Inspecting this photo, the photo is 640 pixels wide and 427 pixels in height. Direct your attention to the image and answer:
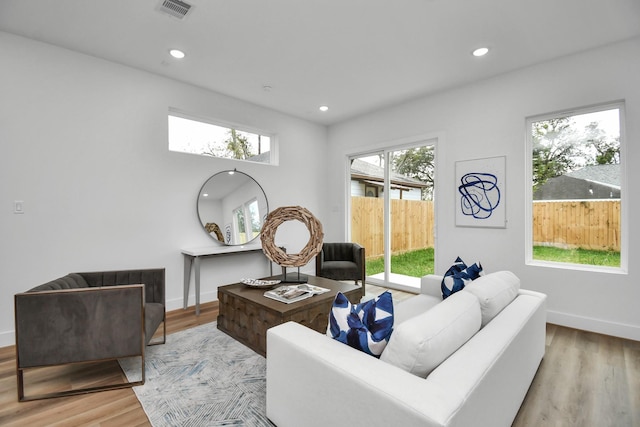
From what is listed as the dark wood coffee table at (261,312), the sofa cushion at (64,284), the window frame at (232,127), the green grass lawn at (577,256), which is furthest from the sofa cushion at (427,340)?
the window frame at (232,127)

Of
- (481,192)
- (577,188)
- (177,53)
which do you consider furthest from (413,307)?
(177,53)

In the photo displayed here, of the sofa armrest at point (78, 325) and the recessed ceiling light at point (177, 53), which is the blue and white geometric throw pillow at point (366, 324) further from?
the recessed ceiling light at point (177, 53)

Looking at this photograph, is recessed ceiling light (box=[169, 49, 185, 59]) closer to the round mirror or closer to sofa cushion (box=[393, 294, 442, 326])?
the round mirror

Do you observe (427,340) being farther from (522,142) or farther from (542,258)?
(522,142)

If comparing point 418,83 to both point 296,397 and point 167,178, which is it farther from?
point 296,397

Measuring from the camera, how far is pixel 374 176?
4762mm

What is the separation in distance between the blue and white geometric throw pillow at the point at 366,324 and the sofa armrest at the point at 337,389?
6 centimetres

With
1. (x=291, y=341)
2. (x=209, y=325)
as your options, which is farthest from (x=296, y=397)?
(x=209, y=325)

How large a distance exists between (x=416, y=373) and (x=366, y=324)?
265mm

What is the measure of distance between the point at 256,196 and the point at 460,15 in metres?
3.09

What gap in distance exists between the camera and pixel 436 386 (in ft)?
3.19

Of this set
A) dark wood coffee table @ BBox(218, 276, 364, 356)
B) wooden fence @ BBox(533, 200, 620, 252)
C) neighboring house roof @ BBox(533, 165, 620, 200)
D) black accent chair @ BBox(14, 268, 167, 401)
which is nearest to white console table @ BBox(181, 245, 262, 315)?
dark wood coffee table @ BBox(218, 276, 364, 356)

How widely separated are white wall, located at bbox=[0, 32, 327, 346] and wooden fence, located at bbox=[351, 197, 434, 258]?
217 centimetres

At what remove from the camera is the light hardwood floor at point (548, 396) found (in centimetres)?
166
